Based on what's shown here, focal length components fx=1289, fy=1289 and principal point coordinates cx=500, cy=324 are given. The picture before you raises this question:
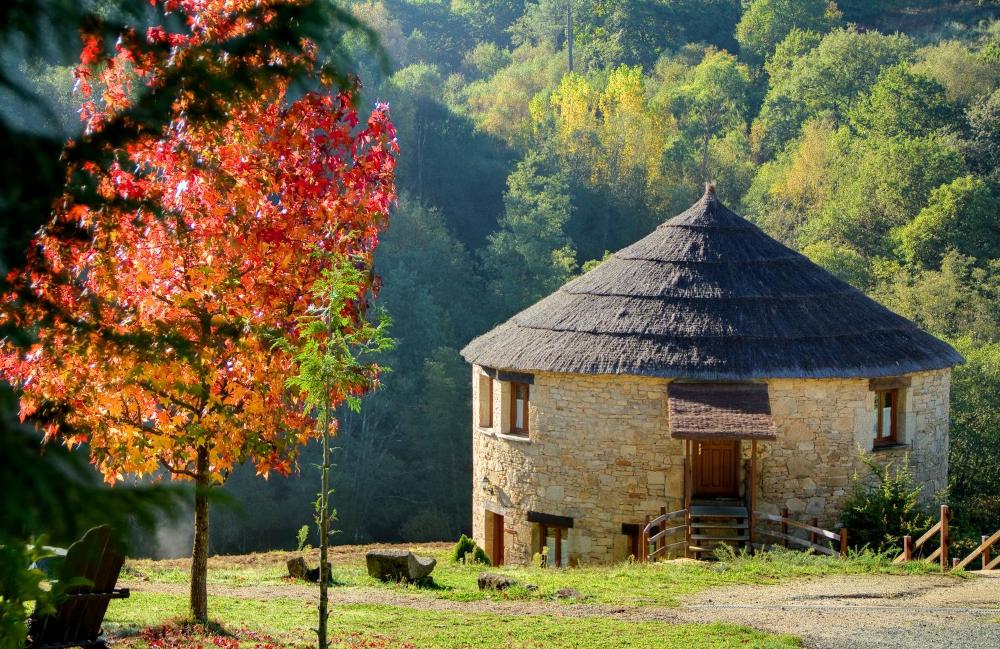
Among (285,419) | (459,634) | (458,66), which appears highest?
(458,66)

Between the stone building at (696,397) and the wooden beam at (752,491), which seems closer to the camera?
the wooden beam at (752,491)

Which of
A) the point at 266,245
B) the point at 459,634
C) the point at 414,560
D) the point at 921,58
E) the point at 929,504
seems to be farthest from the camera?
the point at 921,58

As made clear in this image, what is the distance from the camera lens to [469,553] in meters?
20.4

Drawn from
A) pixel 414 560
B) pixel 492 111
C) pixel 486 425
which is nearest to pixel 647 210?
pixel 492 111

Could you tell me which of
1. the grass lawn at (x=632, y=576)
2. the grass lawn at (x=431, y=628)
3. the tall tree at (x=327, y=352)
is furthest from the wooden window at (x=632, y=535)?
the tall tree at (x=327, y=352)

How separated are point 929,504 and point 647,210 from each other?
96.9 ft

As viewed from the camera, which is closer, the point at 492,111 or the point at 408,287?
the point at 408,287

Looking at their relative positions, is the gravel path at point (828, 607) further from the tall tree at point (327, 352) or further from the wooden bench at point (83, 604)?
the wooden bench at point (83, 604)

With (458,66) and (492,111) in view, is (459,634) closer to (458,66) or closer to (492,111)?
(492,111)

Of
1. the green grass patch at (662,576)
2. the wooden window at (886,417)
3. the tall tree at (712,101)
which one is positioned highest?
the tall tree at (712,101)

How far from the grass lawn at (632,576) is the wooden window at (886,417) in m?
4.34

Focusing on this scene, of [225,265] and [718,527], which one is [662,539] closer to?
[718,527]

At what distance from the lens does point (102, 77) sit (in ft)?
28.8

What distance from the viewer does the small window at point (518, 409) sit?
21031mm
